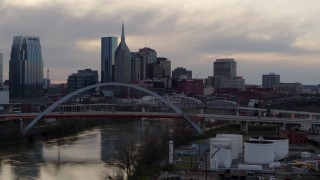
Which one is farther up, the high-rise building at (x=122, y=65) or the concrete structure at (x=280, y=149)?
the high-rise building at (x=122, y=65)

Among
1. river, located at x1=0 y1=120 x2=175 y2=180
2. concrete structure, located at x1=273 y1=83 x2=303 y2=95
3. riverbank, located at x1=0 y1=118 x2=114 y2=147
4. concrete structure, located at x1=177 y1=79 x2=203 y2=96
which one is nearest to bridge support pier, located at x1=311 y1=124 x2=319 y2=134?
river, located at x1=0 y1=120 x2=175 y2=180

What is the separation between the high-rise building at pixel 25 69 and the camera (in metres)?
60.7

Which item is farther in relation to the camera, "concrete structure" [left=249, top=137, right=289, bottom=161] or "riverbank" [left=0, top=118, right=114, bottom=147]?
"riverbank" [left=0, top=118, right=114, bottom=147]

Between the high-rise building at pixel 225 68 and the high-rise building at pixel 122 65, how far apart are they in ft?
58.5

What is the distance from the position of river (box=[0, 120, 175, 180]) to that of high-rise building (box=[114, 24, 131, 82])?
172ft

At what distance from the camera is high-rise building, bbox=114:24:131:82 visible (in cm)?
7669

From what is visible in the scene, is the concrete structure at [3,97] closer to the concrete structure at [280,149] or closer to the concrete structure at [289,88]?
the concrete structure at [280,149]

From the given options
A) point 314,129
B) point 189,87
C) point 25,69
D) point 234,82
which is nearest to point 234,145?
point 314,129

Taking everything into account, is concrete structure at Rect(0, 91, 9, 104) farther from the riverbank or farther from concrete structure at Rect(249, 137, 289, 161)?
concrete structure at Rect(249, 137, 289, 161)

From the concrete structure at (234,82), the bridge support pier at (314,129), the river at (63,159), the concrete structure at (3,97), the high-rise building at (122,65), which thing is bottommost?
the river at (63,159)

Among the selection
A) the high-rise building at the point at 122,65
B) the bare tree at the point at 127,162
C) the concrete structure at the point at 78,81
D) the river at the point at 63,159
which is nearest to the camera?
the bare tree at the point at 127,162

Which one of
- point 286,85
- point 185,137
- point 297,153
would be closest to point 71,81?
point 286,85

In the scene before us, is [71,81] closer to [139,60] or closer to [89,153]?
[139,60]

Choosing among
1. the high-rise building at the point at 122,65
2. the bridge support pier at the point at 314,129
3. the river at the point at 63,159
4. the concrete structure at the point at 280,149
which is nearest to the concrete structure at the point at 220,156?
the concrete structure at the point at 280,149
